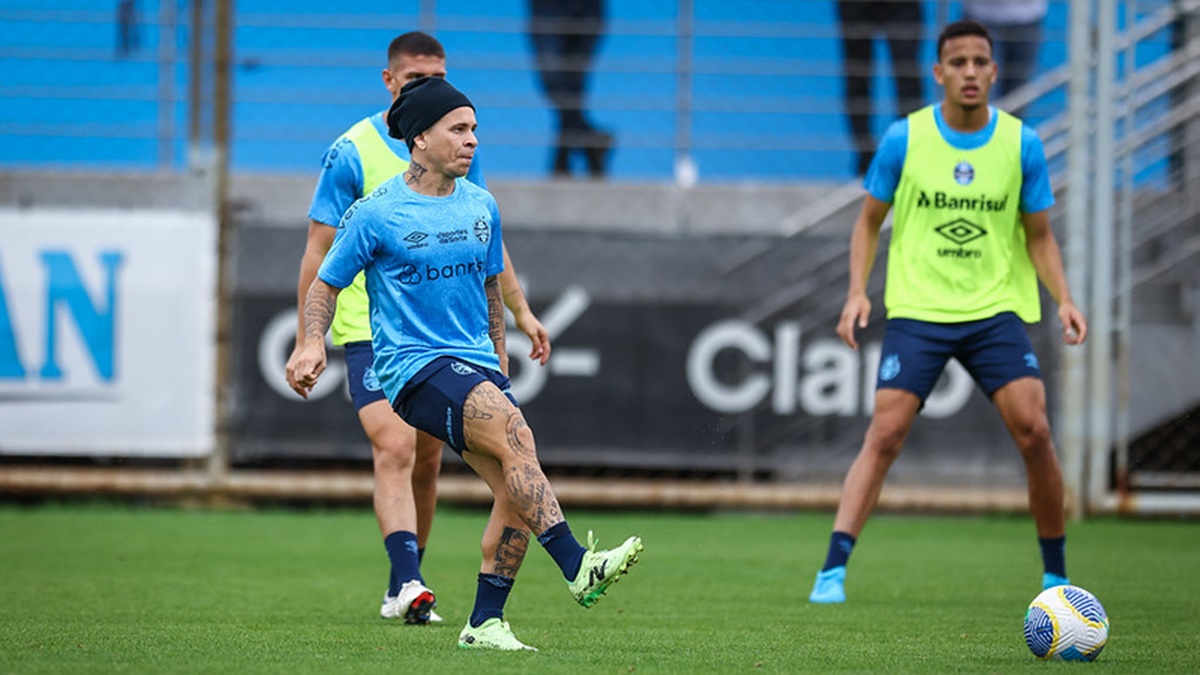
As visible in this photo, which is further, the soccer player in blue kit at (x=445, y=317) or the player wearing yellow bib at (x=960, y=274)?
the player wearing yellow bib at (x=960, y=274)

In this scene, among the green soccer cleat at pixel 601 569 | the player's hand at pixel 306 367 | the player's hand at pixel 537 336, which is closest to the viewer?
the green soccer cleat at pixel 601 569

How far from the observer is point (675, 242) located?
11.6 meters

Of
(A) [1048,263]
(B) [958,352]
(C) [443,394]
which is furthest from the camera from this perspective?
(A) [1048,263]

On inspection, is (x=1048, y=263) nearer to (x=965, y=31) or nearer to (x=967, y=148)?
(x=967, y=148)

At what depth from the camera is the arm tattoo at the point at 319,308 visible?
5.35 meters

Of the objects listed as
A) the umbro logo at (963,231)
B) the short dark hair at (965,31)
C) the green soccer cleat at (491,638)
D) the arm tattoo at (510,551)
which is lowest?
the green soccer cleat at (491,638)

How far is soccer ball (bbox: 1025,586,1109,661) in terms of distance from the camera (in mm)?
5258

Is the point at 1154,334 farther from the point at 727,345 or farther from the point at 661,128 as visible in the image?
the point at 661,128

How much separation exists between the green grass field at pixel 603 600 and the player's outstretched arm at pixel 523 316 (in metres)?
0.93

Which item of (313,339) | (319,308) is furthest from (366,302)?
(313,339)

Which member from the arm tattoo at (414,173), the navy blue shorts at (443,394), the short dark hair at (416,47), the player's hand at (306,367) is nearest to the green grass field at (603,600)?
the navy blue shorts at (443,394)

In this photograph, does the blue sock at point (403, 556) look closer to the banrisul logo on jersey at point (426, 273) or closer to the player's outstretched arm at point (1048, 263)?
the banrisul logo on jersey at point (426, 273)

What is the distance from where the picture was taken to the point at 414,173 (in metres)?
5.49

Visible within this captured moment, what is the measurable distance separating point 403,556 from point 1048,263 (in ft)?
9.49
